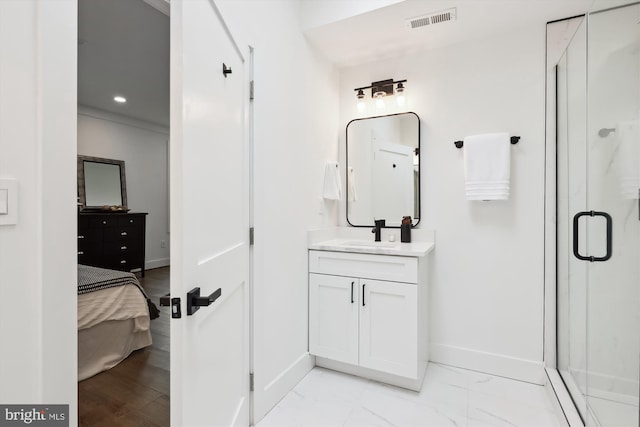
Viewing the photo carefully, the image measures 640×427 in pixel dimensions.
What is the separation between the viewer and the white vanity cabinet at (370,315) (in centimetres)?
199

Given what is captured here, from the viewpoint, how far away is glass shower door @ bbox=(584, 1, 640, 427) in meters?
1.19

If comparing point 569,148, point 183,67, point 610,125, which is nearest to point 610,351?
point 610,125

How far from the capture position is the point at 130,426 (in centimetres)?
175

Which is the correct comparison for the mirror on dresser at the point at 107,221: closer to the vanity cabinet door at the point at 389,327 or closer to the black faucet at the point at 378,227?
the black faucet at the point at 378,227

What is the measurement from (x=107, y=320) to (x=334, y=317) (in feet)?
5.58

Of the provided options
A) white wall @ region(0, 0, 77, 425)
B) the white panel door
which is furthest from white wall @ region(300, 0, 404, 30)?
white wall @ region(0, 0, 77, 425)

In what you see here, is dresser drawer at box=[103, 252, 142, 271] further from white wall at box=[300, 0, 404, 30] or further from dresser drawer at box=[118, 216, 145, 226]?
white wall at box=[300, 0, 404, 30]

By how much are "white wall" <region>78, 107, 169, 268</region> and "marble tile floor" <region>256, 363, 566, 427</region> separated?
4.68 meters

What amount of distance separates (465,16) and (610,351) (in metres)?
2.07

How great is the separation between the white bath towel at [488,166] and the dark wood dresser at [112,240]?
15.2ft

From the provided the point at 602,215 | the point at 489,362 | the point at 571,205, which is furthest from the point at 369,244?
the point at 602,215

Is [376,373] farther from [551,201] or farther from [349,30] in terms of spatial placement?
[349,30]

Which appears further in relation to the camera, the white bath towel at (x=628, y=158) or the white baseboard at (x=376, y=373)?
the white baseboard at (x=376, y=373)

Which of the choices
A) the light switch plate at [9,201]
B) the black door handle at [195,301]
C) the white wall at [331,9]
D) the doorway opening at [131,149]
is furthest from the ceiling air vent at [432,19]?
the light switch plate at [9,201]
